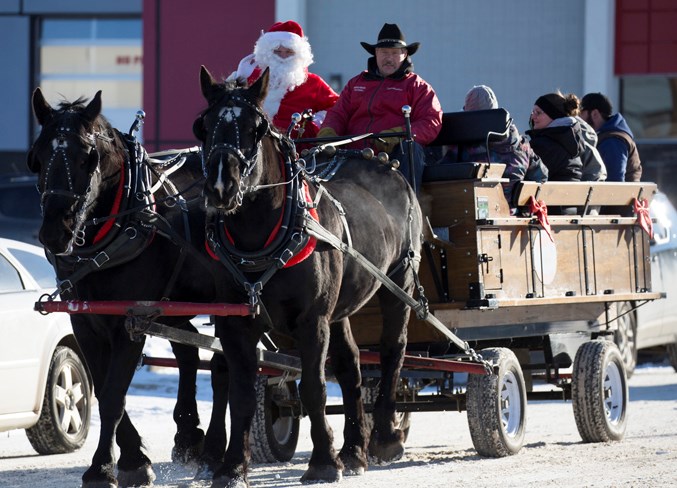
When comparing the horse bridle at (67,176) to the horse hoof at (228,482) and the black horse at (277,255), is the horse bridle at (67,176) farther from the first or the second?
the horse hoof at (228,482)

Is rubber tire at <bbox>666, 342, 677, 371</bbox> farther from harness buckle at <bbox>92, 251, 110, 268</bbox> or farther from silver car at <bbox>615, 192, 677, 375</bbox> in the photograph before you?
harness buckle at <bbox>92, 251, 110, 268</bbox>

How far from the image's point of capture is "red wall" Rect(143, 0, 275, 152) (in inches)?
913

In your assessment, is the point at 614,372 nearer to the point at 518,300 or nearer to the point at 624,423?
the point at 624,423

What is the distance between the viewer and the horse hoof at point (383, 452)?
939 cm

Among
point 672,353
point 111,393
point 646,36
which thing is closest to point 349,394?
point 111,393

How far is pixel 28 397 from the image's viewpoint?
10.1 metres

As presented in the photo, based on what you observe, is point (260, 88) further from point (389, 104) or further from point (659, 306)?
point (659, 306)

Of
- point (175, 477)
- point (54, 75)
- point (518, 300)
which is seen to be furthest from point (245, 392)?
point (54, 75)

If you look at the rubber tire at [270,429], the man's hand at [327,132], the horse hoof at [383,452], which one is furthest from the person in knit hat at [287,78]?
the horse hoof at [383,452]

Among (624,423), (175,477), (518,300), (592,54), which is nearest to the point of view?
(175,477)

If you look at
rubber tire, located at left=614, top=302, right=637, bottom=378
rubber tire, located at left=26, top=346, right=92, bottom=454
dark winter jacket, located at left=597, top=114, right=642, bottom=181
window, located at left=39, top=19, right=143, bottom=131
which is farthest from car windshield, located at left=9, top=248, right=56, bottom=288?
window, located at left=39, top=19, right=143, bottom=131

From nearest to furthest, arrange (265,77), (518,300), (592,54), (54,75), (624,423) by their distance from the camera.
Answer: (265,77) → (518,300) → (624,423) → (592,54) → (54,75)

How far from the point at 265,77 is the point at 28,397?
3.45 metres

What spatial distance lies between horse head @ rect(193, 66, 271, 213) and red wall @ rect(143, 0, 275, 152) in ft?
50.5
